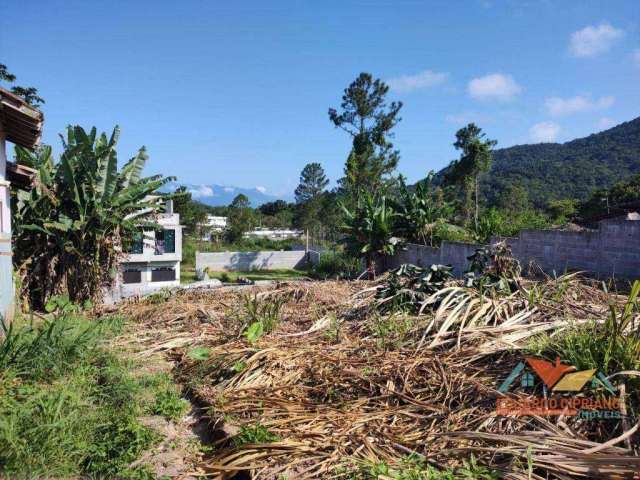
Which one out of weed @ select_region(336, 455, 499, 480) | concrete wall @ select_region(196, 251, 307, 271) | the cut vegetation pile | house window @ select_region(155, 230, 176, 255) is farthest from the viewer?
concrete wall @ select_region(196, 251, 307, 271)

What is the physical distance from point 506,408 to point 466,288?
7.80 feet

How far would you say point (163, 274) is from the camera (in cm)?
2662

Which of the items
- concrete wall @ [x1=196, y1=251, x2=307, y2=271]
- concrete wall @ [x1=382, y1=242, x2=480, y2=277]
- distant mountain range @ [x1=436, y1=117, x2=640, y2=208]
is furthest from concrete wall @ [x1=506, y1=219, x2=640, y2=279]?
distant mountain range @ [x1=436, y1=117, x2=640, y2=208]

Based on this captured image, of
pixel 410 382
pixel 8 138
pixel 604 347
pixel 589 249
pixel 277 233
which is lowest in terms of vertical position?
pixel 410 382

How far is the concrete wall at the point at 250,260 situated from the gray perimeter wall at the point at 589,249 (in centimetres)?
2495

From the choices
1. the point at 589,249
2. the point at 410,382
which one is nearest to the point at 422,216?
the point at 589,249

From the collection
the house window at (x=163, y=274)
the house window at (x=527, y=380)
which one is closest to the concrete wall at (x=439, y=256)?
the house window at (x=527, y=380)

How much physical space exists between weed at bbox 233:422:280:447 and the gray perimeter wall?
5124mm

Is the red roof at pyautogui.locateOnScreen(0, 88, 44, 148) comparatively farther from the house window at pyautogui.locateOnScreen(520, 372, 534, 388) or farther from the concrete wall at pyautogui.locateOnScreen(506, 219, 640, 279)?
the concrete wall at pyautogui.locateOnScreen(506, 219, 640, 279)

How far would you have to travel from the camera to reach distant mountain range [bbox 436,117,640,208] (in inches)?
1938

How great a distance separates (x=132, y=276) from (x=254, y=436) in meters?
25.2

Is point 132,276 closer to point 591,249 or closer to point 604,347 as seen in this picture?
point 591,249

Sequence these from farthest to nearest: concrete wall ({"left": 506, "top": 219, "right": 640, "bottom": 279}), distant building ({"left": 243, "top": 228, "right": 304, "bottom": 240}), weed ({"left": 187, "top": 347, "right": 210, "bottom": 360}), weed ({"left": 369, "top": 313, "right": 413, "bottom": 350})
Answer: distant building ({"left": 243, "top": 228, "right": 304, "bottom": 240}) < concrete wall ({"left": 506, "top": 219, "right": 640, "bottom": 279}) < weed ({"left": 187, "top": 347, "right": 210, "bottom": 360}) < weed ({"left": 369, "top": 313, "right": 413, "bottom": 350})

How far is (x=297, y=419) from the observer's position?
331 cm
